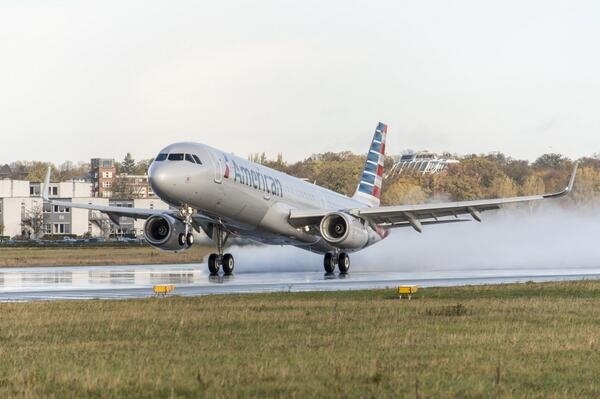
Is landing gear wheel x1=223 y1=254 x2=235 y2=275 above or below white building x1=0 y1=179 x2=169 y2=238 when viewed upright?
below

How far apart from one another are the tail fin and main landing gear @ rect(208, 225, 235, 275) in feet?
49.7

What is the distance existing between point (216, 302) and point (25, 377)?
1377cm

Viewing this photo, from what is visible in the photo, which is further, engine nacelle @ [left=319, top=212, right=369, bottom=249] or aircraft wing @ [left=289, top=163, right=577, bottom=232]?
aircraft wing @ [left=289, top=163, right=577, bottom=232]

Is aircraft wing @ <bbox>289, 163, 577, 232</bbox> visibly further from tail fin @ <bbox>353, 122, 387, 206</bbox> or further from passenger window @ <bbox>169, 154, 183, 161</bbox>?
tail fin @ <bbox>353, 122, 387, 206</bbox>

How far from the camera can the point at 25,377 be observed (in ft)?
49.6

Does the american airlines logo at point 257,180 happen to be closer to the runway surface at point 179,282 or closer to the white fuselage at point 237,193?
the white fuselage at point 237,193

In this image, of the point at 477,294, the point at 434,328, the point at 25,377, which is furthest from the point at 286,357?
the point at 477,294

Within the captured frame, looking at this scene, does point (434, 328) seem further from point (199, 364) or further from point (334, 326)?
point (199, 364)

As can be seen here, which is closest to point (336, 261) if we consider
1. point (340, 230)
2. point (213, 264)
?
point (340, 230)

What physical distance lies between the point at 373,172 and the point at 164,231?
19684mm

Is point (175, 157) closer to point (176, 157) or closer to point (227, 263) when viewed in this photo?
point (176, 157)

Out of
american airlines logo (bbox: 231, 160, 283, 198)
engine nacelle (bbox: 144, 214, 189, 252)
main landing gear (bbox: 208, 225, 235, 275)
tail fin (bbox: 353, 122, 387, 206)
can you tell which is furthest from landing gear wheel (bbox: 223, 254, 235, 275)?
tail fin (bbox: 353, 122, 387, 206)

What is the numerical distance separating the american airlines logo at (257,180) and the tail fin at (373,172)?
1437 cm

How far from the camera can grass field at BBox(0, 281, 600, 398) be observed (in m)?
14.3
